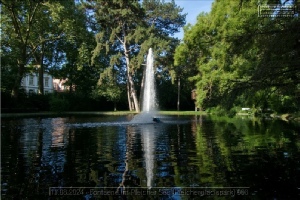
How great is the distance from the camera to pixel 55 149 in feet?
35.3

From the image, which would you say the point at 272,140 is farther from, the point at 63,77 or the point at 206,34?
the point at 63,77

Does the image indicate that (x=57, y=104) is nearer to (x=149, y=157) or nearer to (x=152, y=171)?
(x=149, y=157)

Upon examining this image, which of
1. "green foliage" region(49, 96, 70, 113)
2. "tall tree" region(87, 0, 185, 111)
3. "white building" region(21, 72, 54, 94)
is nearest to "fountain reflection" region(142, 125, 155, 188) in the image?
"green foliage" region(49, 96, 70, 113)

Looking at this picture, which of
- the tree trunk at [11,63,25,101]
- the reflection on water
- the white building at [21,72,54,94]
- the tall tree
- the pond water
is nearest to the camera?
the pond water

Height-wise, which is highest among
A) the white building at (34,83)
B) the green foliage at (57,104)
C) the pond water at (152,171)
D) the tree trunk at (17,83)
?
the white building at (34,83)

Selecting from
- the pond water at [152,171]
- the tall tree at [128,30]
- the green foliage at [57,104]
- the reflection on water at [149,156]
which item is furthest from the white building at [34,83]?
the pond water at [152,171]

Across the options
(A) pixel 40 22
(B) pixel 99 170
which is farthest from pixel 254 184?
(A) pixel 40 22

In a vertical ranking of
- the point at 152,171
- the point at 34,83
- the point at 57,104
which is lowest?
the point at 152,171

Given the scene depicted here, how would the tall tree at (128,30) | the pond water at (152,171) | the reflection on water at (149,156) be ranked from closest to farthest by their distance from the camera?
the pond water at (152,171) < the reflection on water at (149,156) < the tall tree at (128,30)

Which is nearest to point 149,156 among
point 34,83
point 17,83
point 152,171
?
point 152,171

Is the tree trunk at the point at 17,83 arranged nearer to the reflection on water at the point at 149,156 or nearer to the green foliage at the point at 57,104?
the green foliage at the point at 57,104

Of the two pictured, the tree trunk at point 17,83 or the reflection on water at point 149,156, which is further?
the tree trunk at point 17,83

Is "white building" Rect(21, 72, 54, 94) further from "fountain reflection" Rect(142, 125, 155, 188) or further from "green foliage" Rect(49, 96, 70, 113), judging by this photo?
"fountain reflection" Rect(142, 125, 155, 188)

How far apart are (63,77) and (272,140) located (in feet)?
149
